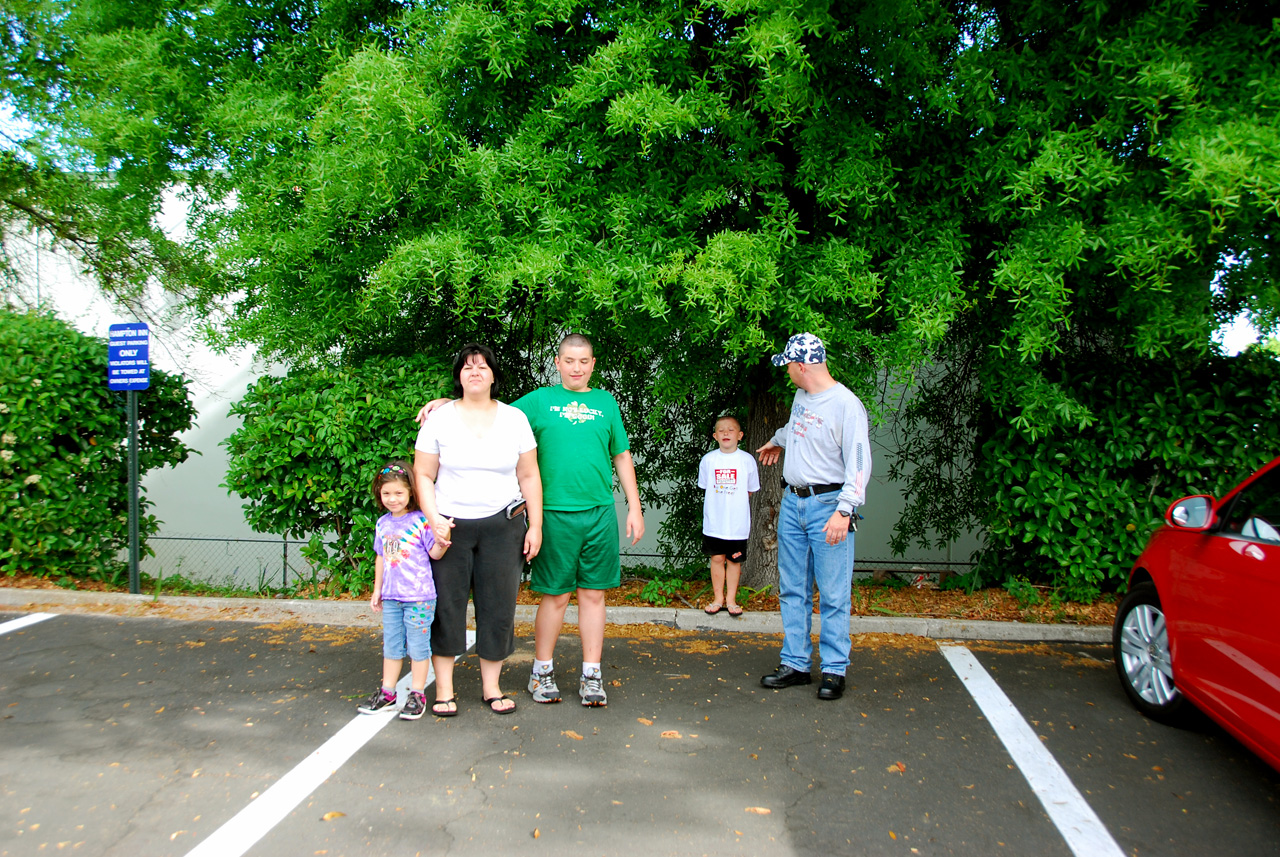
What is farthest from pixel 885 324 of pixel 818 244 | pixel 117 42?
pixel 117 42

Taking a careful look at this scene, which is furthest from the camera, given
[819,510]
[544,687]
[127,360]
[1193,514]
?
[127,360]

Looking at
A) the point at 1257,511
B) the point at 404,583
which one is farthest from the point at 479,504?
the point at 1257,511

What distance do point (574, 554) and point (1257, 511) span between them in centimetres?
303

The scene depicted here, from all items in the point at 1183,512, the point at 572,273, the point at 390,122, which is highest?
the point at 390,122

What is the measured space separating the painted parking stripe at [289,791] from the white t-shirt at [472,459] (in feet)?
3.59

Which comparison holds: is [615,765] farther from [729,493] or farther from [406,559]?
[729,493]

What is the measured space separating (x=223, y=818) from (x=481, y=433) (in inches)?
73.2

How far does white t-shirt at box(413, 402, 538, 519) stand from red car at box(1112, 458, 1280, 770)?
122 inches

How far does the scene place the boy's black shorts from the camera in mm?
5797

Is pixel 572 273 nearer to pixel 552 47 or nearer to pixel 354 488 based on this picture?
pixel 552 47

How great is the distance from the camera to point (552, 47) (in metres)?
5.20

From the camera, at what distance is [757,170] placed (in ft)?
16.9

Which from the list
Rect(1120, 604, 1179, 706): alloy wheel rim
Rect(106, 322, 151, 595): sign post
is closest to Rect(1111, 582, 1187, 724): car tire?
Rect(1120, 604, 1179, 706): alloy wheel rim

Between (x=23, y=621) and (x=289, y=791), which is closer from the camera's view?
(x=289, y=791)
